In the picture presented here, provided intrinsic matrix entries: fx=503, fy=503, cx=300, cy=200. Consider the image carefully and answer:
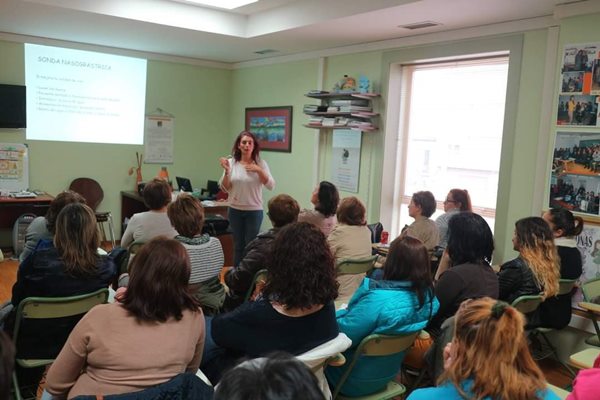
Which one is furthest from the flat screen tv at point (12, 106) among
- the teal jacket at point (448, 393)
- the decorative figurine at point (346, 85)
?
the teal jacket at point (448, 393)

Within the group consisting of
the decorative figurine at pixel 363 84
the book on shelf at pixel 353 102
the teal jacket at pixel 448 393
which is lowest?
the teal jacket at pixel 448 393

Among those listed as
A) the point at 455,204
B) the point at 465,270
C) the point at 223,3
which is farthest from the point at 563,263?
the point at 223,3

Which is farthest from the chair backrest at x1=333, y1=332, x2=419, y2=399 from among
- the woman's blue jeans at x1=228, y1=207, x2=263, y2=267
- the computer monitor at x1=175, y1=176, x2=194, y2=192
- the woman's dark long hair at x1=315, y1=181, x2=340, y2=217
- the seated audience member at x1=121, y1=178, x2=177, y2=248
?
the computer monitor at x1=175, y1=176, x2=194, y2=192

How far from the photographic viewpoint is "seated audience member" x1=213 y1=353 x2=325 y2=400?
826 mm

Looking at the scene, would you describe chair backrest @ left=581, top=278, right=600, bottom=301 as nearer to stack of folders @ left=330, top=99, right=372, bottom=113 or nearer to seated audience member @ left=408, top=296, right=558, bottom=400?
seated audience member @ left=408, top=296, right=558, bottom=400

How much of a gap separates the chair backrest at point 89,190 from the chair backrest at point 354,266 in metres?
4.30

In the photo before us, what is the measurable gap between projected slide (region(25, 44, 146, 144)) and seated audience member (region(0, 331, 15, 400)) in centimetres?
598

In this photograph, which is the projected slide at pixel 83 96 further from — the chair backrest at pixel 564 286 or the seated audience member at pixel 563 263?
the chair backrest at pixel 564 286

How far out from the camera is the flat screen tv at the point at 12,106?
5.74m

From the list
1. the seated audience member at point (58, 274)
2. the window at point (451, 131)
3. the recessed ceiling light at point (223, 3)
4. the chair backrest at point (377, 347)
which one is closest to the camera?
the chair backrest at point (377, 347)

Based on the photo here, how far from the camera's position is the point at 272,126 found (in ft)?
21.6

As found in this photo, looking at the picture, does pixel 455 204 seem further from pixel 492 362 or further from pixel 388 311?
pixel 492 362

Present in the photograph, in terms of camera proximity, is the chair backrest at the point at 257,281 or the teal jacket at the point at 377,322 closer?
the teal jacket at the point at 377,322

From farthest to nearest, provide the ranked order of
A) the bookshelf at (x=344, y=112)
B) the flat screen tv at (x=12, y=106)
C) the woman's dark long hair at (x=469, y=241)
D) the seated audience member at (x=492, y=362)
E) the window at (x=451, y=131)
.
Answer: the flat screen tv at (x=12, y=106) < the bookshelf at (x=344, y=112) < the window at (x=451, y=131) < the woman's dark long hair at (x=469, y=241) < the seated audience member at (x=492, y=362)
